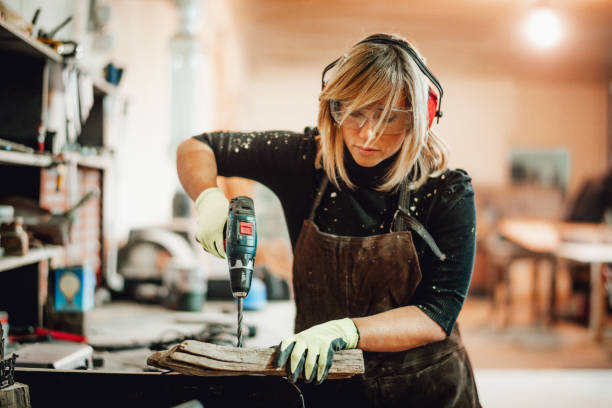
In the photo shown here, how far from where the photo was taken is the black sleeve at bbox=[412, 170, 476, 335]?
4.40ft

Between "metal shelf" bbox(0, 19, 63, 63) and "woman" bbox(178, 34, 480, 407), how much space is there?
21.8 inches

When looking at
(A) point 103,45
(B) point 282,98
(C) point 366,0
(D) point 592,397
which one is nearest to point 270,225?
(B) point 282,98

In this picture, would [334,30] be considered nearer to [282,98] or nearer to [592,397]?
[282,98]

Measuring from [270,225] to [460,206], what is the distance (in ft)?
26.4

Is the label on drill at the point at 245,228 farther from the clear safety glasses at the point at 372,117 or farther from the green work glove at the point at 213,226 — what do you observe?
the clear safety glasses at the point at 372,117

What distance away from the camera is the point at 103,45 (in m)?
2.72

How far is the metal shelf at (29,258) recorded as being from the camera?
63.2 inches

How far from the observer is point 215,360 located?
0.99 m

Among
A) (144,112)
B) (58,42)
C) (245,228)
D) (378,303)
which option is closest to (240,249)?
(245,228)

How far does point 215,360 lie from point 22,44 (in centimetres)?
120

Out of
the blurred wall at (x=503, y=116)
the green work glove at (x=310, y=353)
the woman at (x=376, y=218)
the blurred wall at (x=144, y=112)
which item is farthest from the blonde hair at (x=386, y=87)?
the blurred wall at (x=503, y=116)

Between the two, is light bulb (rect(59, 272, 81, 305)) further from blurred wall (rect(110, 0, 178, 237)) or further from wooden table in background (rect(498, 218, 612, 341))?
wooden table in background (rect(498, 218, 612, 341))

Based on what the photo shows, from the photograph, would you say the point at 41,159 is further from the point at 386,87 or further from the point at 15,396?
the point at 386,87

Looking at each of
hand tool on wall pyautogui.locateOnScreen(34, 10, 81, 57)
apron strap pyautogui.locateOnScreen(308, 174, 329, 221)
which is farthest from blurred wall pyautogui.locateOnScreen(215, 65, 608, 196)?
apron strap pyautogui.locateOnScreen(308, 174, 329, 221)
